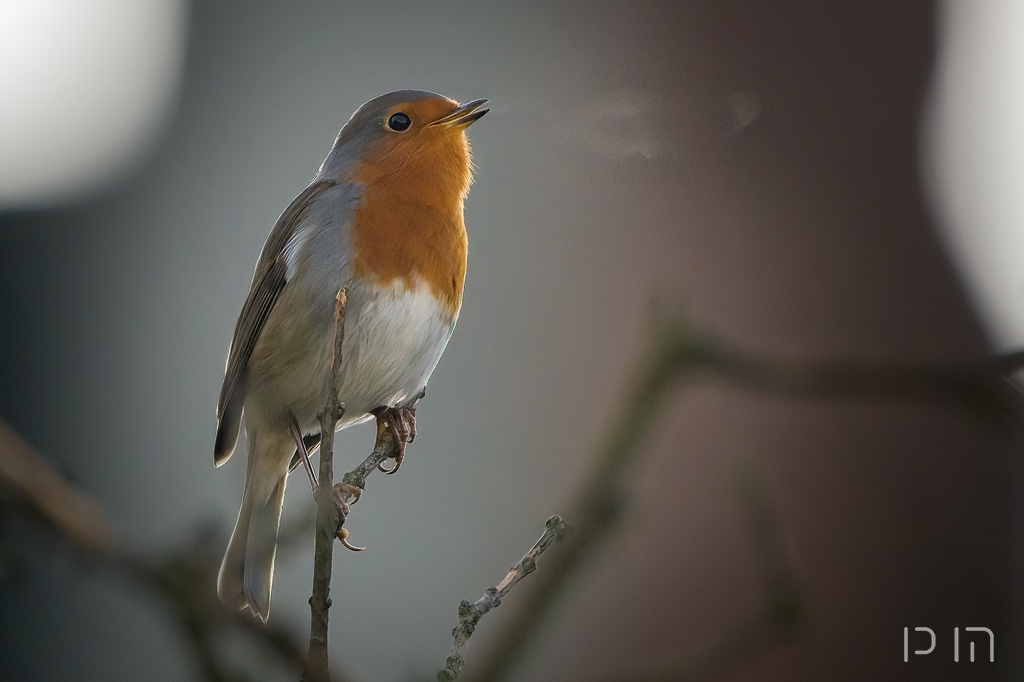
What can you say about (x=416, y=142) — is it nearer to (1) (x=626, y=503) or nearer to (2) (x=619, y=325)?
(2) (x=619, y=325)

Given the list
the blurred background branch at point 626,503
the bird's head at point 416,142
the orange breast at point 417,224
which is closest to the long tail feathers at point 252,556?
the orange breast at point 417,224

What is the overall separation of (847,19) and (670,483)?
1.65 m

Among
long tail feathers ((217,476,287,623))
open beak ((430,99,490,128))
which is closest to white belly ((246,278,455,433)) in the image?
long tail feathers ((217,476,287,623))

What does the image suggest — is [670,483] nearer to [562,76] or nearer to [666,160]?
[666,160]

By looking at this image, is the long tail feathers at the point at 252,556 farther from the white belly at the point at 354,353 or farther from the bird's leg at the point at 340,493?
the white belly at the point at 354,353

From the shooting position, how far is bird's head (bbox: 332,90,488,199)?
2.33 meters

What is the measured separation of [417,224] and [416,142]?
0.34 m

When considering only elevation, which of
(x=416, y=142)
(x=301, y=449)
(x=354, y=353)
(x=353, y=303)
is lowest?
(x=301, y=449)

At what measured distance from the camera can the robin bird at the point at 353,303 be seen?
2109 millimetres

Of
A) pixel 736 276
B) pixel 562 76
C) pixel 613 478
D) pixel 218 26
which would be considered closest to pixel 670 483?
pixel 736 276

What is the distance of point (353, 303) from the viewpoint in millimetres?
2076

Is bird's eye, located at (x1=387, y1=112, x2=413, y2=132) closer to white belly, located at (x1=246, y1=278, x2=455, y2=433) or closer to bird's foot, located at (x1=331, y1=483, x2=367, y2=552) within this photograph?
white belly, located at (x1=246, y1=278, x2=455, y2=433)

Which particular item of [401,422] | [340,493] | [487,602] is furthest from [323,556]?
[401,422]

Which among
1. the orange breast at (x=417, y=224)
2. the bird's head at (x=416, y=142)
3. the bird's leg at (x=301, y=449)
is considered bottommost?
the bird's leg at (x=301, y=449)
